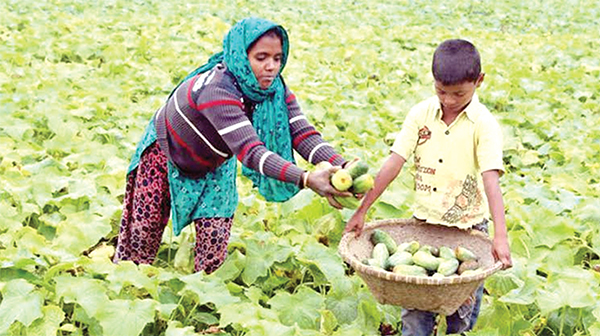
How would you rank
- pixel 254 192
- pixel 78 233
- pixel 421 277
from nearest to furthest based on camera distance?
pixel 421 277 → pixel 78 233 → pixel 254 192

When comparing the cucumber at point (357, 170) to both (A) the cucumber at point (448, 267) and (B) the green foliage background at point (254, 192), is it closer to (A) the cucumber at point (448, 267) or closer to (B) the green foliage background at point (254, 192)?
(A) the cucumber at point (448, 267)

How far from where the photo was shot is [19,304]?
308 centimetres

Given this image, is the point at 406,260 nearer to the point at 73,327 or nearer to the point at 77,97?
the point at 73,327

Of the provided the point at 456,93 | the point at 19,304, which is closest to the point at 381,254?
the point at 456,93

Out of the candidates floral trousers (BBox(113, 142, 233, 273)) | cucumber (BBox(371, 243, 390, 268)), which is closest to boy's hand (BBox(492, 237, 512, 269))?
cucumber (BBox(371, 243, 390, 268))

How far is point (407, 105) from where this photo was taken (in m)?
7.47

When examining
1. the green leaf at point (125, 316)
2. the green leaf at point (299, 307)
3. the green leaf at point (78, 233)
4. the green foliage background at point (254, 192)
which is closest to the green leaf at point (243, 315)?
the green foliage background at point (254, 192)

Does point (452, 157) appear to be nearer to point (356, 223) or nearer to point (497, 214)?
point (497, 214)

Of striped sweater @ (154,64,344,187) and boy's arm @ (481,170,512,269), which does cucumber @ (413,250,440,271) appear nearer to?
boy's arm @ (481,170,512,269)

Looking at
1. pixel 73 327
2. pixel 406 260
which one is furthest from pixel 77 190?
pixel 406 260

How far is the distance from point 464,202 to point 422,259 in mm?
309

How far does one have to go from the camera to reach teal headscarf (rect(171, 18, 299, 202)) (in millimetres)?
3178

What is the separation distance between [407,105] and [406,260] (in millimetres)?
4591

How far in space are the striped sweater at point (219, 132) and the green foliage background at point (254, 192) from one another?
555 millimetres
